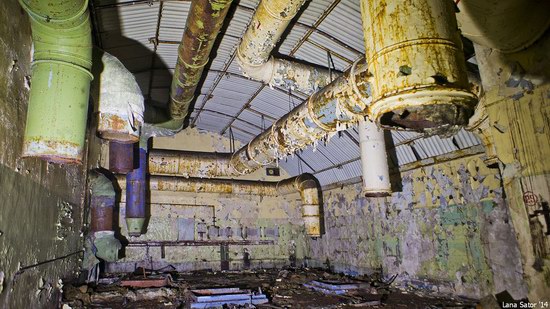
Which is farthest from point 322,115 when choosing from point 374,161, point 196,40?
point 196,40

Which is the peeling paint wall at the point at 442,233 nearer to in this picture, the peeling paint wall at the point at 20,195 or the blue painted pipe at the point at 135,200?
the blue painted pipe at the point at 135,200

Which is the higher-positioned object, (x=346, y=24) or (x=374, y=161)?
(x=346, y=24)

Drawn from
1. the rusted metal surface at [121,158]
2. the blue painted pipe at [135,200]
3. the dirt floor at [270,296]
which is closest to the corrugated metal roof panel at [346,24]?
the dirt floor at [270,296]

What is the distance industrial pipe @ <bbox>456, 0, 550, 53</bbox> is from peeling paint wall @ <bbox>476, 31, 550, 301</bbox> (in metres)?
0.10

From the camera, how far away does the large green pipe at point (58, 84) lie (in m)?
2.97

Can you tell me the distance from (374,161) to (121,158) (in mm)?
5383

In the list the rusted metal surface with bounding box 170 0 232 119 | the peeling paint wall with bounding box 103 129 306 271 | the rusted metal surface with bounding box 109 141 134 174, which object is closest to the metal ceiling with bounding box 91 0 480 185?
the rusted metal surface with bounding box 170 0 232 119

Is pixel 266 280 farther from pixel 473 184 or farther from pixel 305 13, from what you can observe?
pixel 305 13

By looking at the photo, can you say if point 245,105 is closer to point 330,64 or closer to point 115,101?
point 330,64

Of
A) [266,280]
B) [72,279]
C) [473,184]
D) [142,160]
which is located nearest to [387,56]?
[473,184]

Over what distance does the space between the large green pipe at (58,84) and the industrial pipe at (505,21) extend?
11.5ft

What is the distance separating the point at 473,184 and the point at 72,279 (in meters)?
7.41

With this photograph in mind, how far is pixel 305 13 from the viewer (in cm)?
512

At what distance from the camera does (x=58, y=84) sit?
3109mm
